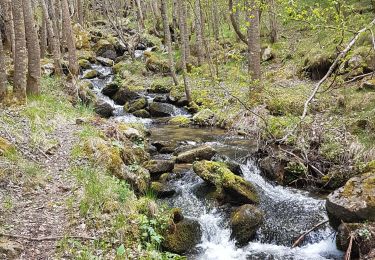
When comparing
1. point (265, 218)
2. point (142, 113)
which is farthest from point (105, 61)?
point (265, 218)

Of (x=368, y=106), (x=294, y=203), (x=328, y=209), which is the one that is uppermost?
(x=368, y=106)

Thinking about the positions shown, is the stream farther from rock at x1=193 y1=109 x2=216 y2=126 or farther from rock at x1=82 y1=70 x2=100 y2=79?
rock at x1=82 y1=70 x2=100 y2=79

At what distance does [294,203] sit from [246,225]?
164 centimetres

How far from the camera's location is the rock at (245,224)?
25.0 ft

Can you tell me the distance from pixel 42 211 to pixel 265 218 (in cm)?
456

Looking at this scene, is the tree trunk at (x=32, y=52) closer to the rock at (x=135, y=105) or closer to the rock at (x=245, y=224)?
the rock at (x=135, y=105)

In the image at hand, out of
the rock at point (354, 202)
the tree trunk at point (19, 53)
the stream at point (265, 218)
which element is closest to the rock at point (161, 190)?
the stream at point (265, 218)

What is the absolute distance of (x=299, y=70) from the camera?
59.3 feet

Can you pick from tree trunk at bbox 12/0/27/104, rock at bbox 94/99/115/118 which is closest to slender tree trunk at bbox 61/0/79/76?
rock at bbox 94/99/115/118

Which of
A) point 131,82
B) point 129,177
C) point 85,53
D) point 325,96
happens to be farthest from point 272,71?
point 85,53

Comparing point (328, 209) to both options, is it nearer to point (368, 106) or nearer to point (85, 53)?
point (368, 106)

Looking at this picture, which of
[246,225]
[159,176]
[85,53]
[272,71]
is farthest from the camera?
[85,53]

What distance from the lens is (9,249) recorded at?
15.3 feet

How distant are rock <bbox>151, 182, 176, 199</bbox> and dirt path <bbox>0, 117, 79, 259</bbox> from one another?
2163mm
